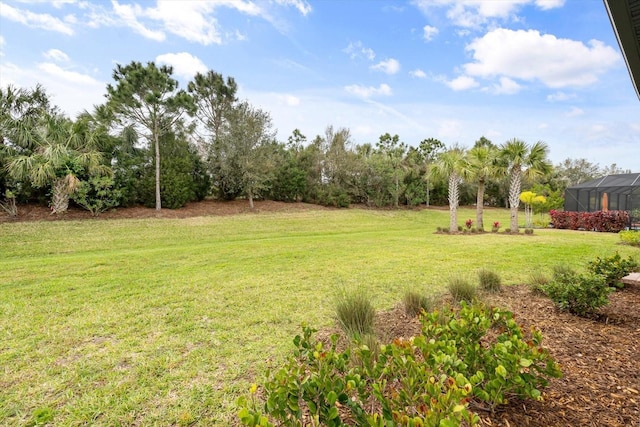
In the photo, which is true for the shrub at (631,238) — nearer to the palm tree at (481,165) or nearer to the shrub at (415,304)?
the palm tree at (481,165)

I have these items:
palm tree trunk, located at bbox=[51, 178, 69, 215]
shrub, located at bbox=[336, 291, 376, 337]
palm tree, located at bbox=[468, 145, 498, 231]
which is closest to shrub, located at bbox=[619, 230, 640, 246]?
palm tree, located at bbox=[468, 145, 498, 231]

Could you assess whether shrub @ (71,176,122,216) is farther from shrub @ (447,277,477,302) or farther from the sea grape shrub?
the sea grape shrub

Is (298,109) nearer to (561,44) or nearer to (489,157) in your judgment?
(489,157)

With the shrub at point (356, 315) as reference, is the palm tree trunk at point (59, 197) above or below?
above

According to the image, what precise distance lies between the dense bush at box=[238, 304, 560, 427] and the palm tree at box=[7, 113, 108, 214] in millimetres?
14983

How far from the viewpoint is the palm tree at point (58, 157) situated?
457 inches

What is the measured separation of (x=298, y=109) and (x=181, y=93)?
609 centimetres

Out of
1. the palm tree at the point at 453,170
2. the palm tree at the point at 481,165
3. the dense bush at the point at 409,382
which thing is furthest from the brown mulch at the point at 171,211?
the dense bush at the point at 409,382

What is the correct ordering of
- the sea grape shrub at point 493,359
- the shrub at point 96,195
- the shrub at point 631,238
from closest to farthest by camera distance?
the sea grape shrub at point 493,359 < the shrub at point 631,238 < the shrub at point 96,195

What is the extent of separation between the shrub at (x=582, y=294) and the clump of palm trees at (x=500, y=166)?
9.15 metres

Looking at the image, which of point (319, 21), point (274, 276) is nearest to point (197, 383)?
point (274, 276)

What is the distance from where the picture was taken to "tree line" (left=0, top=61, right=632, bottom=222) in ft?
39.2

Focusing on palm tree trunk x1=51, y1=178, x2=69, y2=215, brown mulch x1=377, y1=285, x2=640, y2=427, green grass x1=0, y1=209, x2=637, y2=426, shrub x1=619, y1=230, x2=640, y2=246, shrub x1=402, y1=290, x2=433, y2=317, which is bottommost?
green grass x1=0, y1=209, x2=637, y2=426

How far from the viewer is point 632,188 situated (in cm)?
1395
